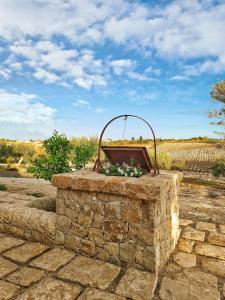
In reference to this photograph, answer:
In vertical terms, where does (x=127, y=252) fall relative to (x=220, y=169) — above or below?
below

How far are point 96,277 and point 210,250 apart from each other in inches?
68.0

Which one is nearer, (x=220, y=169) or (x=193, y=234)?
(x=193, y=234)

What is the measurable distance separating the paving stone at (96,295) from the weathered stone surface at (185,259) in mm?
1048

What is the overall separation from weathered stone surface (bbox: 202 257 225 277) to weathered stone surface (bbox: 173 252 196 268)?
128 mm

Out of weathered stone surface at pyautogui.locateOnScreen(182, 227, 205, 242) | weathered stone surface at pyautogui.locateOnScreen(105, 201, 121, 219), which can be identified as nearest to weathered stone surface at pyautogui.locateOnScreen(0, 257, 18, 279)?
weathered stone surface at pyautogui.locateOnScreen(105, 201, 121, 219)

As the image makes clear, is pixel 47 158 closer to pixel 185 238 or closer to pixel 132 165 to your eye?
pixel 132 165

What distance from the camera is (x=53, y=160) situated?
19.0ft

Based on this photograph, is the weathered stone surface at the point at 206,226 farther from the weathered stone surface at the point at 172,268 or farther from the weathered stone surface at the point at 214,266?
the weathered stone surface at the point at 172,268

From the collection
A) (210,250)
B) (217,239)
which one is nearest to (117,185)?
(210,250)

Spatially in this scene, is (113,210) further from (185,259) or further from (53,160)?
(53,160)

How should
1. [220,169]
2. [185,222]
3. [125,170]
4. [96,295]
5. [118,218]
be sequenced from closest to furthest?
[96,295] < [118,218] < [125,170] < [185,222] < [220,169]

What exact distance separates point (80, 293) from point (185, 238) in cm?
203

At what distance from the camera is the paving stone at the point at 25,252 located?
9.66 feet

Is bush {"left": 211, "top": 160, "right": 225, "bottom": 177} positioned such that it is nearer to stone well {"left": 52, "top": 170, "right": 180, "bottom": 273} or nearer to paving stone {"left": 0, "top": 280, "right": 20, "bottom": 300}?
stone well {"left": 52, "top": 170, "right": 180, "bottom": 273}
